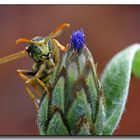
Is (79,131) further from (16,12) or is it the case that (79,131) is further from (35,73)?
(16,12)

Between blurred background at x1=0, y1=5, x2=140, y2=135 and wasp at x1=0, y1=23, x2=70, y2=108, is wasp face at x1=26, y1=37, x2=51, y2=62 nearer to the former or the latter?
wasp at x1=0, y1=23, x2=70, y2=108

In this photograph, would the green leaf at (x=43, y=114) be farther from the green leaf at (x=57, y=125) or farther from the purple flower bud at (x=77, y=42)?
the purple flower bud at (x=77, y=42)

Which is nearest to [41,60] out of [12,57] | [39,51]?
[39,51]

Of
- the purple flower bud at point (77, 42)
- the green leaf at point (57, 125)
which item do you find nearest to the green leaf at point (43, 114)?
the green leaf at point (57, 125)

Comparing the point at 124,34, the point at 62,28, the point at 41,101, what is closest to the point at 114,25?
the point at 124,34

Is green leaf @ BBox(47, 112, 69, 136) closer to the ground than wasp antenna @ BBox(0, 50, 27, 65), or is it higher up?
closer to the ground

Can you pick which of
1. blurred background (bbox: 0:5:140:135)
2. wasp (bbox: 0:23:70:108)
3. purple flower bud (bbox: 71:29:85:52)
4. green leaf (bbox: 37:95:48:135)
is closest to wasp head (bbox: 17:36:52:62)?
wasp (bbox: 0:23:70:108)

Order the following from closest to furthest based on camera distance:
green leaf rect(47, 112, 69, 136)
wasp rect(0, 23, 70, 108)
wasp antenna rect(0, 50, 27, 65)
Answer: green leaf rect(47, 112, 69, 136) → wasp rect(0, 23, 70, 108) → wasp antenna rect(0, 50, 27, 65)

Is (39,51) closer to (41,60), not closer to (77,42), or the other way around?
(41,60)
